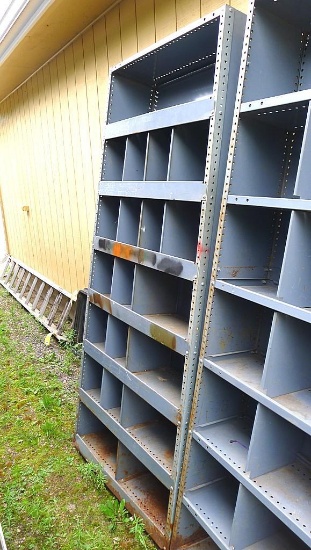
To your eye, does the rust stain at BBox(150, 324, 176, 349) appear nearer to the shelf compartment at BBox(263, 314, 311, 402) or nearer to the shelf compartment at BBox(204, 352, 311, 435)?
the shelf compartment at BBox(204, 352, 311, 435)

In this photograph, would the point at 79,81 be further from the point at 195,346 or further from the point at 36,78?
the point at 195,346

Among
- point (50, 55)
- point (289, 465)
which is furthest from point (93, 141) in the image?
point (289, 465)

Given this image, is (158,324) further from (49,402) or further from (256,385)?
(49,402)

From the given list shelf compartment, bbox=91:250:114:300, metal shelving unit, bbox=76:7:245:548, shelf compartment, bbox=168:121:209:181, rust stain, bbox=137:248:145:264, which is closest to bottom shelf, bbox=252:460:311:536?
metal shelving unit, bbox=76:7:245:548

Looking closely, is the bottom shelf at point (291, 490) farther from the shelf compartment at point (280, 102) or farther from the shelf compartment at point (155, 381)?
the shelf compartment at point (280, 102)

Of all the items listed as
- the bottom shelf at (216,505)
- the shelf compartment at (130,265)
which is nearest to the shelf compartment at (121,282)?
the shelf compartment at (130,265)

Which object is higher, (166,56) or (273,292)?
(166,56)

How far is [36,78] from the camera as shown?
520 cm

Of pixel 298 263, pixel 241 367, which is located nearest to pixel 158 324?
pixel 241 367

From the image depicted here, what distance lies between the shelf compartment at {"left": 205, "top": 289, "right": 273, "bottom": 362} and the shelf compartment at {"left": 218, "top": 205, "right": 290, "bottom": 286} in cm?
13

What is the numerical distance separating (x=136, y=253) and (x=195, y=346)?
2.20ft

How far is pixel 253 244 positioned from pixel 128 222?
92cm

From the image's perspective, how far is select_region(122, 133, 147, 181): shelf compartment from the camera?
2.23m

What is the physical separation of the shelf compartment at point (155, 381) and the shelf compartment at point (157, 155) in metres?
0.97
